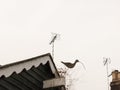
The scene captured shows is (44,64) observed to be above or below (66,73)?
below

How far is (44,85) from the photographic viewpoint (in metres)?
9.36

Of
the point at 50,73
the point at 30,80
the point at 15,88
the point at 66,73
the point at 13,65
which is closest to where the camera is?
the point at 13,65

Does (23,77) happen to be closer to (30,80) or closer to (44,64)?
(30,80)

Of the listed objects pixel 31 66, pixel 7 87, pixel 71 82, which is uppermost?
pixel 71 82

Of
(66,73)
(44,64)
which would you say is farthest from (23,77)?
(66,73)

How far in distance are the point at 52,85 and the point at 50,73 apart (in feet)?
2.99

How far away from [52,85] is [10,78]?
51.4 inches

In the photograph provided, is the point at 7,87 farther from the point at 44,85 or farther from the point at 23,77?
the point at 44,85

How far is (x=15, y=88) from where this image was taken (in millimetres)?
8375

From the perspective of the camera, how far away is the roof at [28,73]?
303 inches

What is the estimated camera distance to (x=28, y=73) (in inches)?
351

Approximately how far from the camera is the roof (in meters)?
7.71

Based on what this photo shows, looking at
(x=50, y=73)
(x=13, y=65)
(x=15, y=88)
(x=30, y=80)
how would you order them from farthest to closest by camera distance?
(x=50, y=73), (x=30, y=80), (x=15, y=88), (x=13, y=65)

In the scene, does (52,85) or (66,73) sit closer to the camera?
(52,85)
